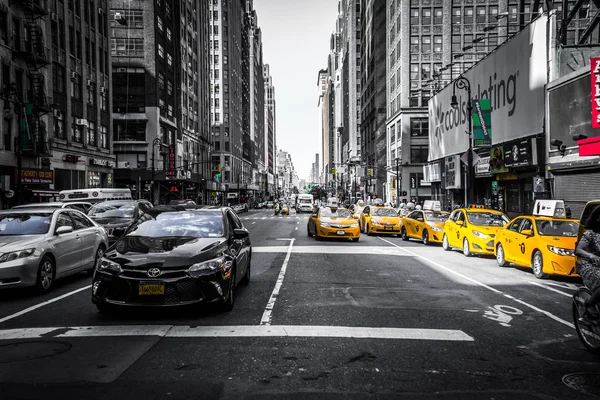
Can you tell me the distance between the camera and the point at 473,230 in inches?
657

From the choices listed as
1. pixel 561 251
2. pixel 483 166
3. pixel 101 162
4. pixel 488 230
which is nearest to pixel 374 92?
pixel 483 166

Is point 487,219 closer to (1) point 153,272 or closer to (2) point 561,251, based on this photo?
(2) point 561,251

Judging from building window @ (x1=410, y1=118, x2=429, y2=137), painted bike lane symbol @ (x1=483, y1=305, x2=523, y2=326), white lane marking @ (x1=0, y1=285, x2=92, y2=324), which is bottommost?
painted bike lane symbol @ (x1=483, y1=305, x2=523, y2=326)

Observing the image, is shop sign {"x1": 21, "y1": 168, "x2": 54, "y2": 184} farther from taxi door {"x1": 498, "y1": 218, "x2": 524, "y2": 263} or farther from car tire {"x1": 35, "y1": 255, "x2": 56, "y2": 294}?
taxi door {"x1": 498, "y1": 218, "x2": 524, "y2": 263}

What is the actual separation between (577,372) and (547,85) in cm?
2656

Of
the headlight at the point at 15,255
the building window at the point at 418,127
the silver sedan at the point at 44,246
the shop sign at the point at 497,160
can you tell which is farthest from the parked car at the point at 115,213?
the building window at the point at 418,127

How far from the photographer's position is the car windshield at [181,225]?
842cm

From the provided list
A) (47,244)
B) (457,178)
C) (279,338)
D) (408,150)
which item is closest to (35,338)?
(279,338)

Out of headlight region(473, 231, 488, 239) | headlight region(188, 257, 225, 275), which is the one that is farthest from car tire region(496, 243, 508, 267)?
headlight region(188, 257, 225, 275)

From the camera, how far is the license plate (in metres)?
6.89

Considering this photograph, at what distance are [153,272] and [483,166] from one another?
3535 centimetres

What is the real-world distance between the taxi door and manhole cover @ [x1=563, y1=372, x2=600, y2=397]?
888 centimetres

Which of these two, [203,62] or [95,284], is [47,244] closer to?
[95,284]

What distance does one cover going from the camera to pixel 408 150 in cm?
6762
